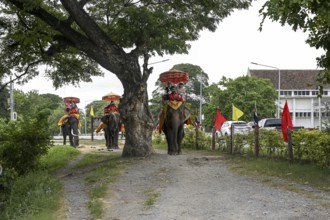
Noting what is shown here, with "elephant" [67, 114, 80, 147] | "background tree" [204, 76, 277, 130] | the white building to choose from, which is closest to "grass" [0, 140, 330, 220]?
"elephant" [67, 114, 80, 147]

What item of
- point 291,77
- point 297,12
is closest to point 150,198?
point 297,12

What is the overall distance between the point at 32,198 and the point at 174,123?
8.45 m

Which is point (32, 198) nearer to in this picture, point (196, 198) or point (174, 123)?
point (196, 198)

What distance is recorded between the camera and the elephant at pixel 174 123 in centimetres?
1708

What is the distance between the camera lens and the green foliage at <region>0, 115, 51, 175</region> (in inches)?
534

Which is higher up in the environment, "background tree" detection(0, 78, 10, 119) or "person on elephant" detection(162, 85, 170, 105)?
"background tree" detection(0, 78, 10, 119)

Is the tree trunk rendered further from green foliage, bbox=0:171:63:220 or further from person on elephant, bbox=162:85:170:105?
green foliage, bbox=0:171:63:220

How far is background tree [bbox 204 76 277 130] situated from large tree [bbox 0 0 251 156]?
38.8 metres

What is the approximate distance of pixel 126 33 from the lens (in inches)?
642

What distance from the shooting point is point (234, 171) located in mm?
12758

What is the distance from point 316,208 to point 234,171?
15.8 ft

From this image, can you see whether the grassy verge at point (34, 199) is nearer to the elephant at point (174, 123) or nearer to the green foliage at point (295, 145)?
the elephant at point (174, 123)

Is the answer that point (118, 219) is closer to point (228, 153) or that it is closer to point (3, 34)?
point (228, 153)

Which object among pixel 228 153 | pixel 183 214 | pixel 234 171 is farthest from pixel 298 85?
pixel 183 214
